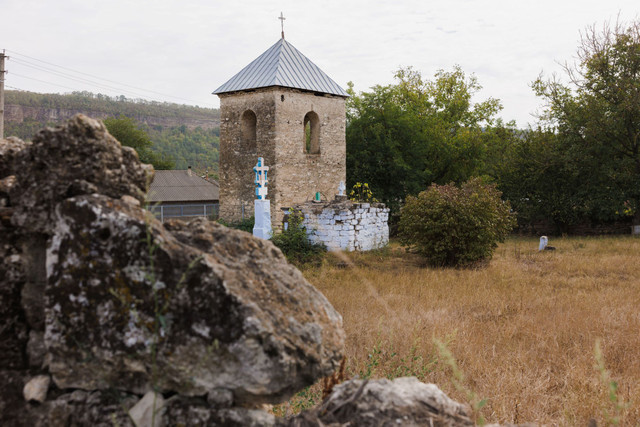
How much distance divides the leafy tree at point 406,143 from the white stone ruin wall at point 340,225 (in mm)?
9790

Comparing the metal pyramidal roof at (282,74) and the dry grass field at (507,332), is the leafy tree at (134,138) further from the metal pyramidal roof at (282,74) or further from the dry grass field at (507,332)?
the dry grass field at (507,332)

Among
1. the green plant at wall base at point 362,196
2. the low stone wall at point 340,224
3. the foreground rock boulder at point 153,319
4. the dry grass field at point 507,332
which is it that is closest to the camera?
the foreground rock boulder at point 153,319

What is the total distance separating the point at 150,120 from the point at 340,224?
90.2m

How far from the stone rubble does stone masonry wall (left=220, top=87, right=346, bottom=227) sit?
56.3 ft

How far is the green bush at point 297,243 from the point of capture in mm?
13320

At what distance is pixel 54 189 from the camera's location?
7.19 ft

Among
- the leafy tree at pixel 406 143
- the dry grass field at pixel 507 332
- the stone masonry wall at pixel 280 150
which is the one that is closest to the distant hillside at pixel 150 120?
the leafy tree at pixel 406 143

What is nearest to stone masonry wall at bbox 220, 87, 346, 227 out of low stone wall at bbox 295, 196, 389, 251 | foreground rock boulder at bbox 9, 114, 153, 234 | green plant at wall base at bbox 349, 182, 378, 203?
green plant at wall base at bbox 349, 182, 378, 203

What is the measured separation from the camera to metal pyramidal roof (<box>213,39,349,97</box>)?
19609mm

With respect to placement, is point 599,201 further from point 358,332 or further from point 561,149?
point 358,332

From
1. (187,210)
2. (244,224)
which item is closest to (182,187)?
(187,210)

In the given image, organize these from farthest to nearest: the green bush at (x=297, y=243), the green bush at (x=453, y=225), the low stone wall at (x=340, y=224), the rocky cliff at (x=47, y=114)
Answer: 1. the rocky cliff at (x=47, y=114)
2. the low stone wall at (x=340, y=224)
3. the green bush at (x=297, y=243)
4. the green bush at (x=453, y=225)

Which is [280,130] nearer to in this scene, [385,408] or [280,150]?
[280,150]

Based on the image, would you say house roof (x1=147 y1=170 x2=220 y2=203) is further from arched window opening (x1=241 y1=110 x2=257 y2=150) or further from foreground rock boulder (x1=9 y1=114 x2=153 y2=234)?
foreground rock boulder (x1=9 y1=114 x2=153 y2=234)
